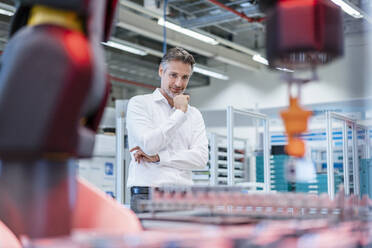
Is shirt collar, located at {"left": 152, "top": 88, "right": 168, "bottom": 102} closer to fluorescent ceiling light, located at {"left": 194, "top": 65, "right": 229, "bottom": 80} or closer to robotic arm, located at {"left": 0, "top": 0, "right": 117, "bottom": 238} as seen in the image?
robotic arm, located at {"left": 0, "top": 0, "right": 117, "bottom": 238}

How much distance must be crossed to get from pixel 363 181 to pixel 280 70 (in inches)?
241

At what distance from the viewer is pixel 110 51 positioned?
33.7ft

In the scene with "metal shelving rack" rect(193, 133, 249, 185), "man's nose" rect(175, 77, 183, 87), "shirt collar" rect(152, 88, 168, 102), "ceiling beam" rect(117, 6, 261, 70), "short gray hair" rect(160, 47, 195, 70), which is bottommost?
"metal shelving rack" rect(193, 133, 249, 185)

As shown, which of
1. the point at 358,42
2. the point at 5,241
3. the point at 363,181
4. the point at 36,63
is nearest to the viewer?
the point at 36,63

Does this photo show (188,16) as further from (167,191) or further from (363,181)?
(167,191)

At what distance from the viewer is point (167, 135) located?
197 cm

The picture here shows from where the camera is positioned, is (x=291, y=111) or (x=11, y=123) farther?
(x=291, y=111)

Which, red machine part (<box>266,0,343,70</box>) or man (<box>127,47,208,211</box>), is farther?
man (<box>127,47,208,211</box>)

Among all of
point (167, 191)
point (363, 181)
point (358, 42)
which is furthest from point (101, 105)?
point (358, 42)

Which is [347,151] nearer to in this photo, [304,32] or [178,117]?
[178,117]

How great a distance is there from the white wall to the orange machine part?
8.33 metres

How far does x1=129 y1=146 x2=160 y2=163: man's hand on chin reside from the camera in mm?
1969

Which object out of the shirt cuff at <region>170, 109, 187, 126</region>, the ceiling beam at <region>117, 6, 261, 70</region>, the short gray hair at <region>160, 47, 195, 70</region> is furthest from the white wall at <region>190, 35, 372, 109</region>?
the shirt cuff at <region>170, 109, 187, 126</region>

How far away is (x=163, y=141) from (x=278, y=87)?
31.8ft
